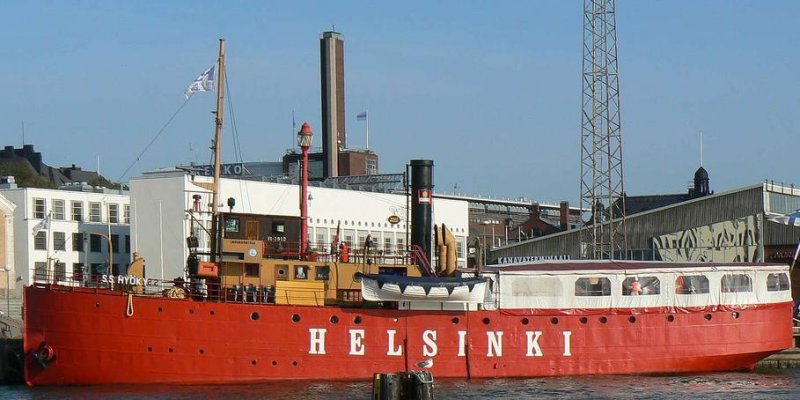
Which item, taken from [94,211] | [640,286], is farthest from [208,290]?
[94,211]

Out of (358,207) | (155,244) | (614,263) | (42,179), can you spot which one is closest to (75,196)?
(155,244)

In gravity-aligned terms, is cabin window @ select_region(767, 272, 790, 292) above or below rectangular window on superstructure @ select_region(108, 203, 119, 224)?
below

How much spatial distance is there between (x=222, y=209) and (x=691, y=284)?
76.8 ft

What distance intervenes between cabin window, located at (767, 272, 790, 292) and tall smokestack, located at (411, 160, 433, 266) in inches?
444

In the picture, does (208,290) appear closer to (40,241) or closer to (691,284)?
(691,284)

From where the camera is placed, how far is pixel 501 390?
37.8 metres

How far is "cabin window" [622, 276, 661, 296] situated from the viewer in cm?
4128

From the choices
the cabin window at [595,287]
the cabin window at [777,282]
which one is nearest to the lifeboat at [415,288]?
the cabin window at [595,287]

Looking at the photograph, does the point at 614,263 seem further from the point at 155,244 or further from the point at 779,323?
the point at 155,244

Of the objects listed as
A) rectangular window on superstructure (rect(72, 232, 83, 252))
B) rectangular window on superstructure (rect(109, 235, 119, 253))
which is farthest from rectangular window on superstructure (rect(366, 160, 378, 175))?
rectangular window on superstructure (rect(72, 232, 83, 252))

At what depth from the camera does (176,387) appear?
37.3 metres

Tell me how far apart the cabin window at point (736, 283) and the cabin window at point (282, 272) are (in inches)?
554

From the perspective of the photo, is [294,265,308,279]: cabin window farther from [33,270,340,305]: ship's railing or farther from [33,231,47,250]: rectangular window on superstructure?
[33,231,47,250]: rectangular window on superstructure

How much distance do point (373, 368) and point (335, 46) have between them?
1922 inches
